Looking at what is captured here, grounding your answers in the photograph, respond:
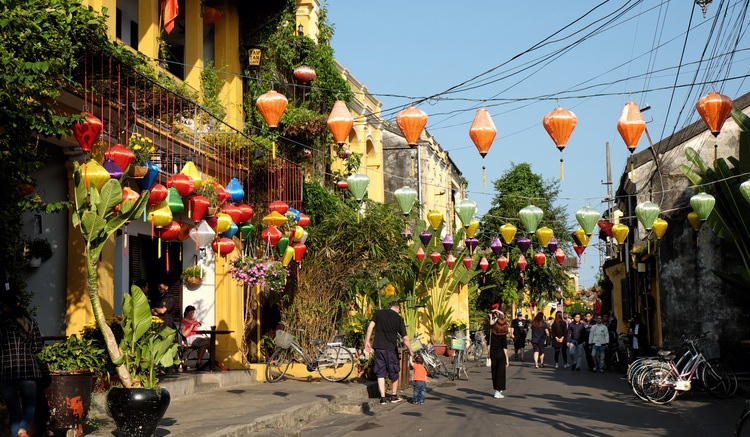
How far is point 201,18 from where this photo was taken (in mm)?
18031

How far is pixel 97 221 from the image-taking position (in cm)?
981

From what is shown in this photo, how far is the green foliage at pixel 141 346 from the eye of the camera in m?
9.87

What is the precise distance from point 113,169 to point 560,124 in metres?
6.76

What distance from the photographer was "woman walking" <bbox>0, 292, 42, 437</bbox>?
8.77m

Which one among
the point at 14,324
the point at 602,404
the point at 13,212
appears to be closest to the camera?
the point at 14,324

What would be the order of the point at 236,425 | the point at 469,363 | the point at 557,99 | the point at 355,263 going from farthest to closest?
the point at 469,363
the point at 355,263
the point at 557,99
the point at 236,425

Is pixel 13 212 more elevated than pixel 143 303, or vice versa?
pixel 13 212

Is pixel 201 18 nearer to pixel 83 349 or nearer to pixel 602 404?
pixel 83 349

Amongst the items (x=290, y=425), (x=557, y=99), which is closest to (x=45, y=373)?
(x=290, y=425)

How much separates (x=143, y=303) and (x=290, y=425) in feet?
11.5

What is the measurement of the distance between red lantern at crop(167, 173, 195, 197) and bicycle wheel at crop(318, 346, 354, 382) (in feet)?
23.8

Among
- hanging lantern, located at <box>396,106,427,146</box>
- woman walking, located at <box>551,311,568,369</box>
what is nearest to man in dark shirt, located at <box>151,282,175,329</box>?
hanging lantern, located at <box>396,106,427,146</box>

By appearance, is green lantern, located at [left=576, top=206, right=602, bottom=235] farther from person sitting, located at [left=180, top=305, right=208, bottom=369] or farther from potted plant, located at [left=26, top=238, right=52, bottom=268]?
potted plant, located at [left=26, top=238, right=52, bottom=268]

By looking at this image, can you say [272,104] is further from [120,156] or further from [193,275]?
[193,275]
